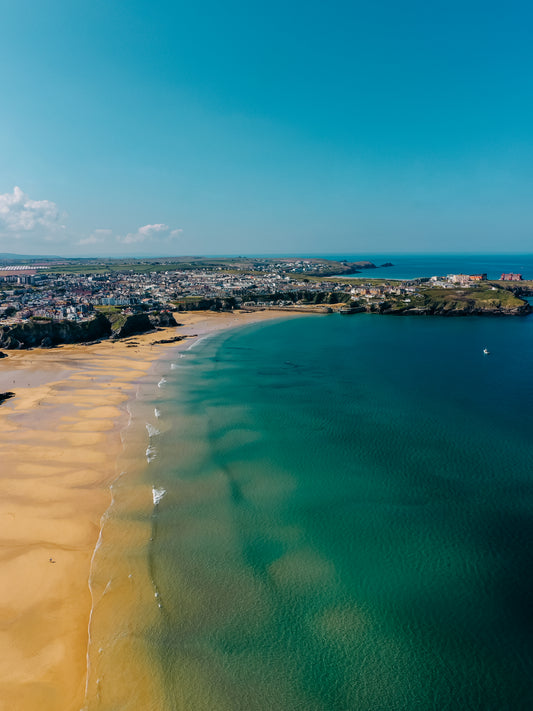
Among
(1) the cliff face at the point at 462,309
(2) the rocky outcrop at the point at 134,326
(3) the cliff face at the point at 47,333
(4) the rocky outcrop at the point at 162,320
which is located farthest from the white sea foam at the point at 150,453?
(1) the cliff face at the point at 462,309

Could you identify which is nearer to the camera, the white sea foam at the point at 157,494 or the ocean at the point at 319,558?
the ocean at the point at 319,558

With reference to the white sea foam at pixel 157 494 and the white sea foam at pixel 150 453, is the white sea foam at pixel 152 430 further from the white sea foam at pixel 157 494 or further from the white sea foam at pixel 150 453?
the white sea foam at pixel 157 494

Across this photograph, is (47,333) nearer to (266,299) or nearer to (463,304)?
(266,299)

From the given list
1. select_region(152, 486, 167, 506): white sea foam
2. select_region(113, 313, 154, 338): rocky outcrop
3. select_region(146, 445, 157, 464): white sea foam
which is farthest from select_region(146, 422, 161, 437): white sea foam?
select_region(113, 313, 154, 338): rocky outcrop

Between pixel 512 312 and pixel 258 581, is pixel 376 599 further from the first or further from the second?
pixel 512 312

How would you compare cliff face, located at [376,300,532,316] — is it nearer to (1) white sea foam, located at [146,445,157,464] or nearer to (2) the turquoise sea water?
(2) the turquoise sea water

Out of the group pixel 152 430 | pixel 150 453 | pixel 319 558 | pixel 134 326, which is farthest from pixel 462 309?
pixel 319 558
